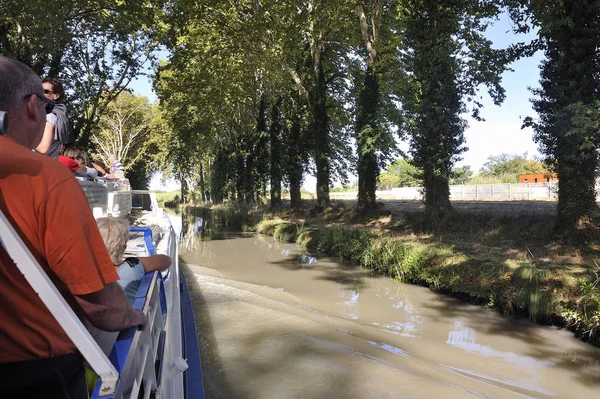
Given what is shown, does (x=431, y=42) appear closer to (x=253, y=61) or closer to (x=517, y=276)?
(x=517, y=276)

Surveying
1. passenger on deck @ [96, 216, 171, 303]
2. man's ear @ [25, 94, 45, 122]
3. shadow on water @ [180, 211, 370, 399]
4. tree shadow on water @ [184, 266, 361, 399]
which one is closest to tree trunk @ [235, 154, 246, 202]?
shadow on water @ [180, 211, 370, 399]

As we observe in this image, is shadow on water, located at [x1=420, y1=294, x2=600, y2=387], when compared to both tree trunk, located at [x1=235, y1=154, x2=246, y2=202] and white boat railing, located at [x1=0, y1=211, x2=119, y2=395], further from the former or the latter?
tree trunk, located at [x1=235, y1=154, x2=246, y2=202]

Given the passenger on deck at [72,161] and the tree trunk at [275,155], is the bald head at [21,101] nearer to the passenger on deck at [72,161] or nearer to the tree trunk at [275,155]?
the passenger on deck at [72,161]

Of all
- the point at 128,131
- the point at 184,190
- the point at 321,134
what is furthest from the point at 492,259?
the point at 184,190

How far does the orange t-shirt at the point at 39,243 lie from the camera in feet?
4.28

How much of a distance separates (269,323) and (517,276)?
4580mm

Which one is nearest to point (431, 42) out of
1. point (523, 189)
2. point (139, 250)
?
point (139, 250)

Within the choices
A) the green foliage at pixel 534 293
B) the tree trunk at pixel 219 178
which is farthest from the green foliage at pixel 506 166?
the green foliage at pixel 534 293

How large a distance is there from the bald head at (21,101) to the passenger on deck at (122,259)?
103 centimetres

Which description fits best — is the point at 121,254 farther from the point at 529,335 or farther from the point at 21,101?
the point at 529,335

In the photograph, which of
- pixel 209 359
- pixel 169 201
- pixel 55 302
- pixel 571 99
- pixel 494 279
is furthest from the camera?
pixel 169 201

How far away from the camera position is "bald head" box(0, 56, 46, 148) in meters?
1.40

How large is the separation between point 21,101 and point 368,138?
15914 millimetres

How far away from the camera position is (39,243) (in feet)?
4.46
